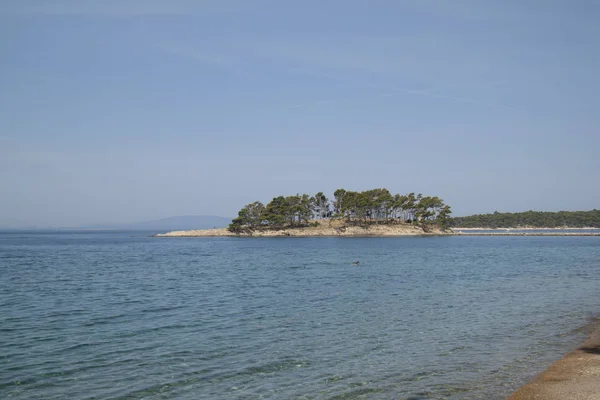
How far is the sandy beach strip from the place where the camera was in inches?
527

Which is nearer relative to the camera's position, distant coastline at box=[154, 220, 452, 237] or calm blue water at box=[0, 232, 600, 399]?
calm blue water at box=[0, 232, 600, 399]

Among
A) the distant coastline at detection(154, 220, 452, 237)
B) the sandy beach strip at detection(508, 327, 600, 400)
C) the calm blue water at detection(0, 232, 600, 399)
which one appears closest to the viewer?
the sandy beach strip at detection(508, 327, 600, 400)

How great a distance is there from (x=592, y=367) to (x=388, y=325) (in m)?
9.73

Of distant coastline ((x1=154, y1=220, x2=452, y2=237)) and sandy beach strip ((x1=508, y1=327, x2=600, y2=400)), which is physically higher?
→ distant coastline ((x1=154, y1=220, x2=452, y2=237))

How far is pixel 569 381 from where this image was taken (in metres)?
14.7

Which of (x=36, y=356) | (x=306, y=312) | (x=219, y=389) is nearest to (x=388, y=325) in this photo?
(x=306, y=312)

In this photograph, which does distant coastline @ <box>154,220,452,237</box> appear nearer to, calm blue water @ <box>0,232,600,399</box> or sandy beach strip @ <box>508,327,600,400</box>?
calm blue water @ <box>0,232,600,399</box>

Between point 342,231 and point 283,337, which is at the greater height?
point 342,231

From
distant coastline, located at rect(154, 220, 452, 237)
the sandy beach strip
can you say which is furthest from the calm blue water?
distant coastline, located at rect(154, 220, 452, 237)

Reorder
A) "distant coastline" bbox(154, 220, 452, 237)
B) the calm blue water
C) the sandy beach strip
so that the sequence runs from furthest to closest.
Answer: "distant coastline" bbox(154, 220, 452, 237), the calm blue water, the sandy beach strip

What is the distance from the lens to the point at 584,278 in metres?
45.3

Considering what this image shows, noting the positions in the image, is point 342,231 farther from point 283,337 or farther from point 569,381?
point 569,381

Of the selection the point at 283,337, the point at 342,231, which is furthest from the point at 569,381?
the point at 342,231

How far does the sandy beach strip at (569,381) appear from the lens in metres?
13.4
